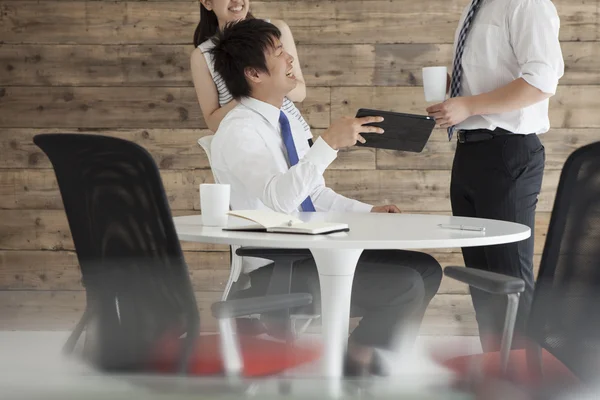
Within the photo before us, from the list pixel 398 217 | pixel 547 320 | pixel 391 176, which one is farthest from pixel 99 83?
pixel 547 320

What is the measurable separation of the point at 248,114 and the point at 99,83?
152 centimetres

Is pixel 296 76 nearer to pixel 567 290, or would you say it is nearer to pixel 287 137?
pixel 287 137

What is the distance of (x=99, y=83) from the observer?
3.26 metres

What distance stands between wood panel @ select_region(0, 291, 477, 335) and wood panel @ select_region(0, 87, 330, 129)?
2.47ft

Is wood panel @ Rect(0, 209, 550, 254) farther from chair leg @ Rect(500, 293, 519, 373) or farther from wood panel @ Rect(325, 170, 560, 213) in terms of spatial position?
chair leg @ Rect(500, 293, 519, 373)

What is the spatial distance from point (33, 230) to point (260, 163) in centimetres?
188

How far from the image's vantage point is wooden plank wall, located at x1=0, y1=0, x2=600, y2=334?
316 cm

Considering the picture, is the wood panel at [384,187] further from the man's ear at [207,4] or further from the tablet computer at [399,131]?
the tablet computer at [399,131]

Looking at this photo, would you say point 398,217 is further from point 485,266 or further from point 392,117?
point 485,266

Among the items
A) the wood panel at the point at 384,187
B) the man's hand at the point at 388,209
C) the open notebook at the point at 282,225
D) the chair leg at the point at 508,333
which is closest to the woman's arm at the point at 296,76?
the man's hand at the point at 388,209

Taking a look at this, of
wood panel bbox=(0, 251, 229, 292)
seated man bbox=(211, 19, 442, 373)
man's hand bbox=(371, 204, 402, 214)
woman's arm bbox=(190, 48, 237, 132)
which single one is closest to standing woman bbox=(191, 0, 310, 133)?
woman's arm bbox=(190, 48, 237, 132)

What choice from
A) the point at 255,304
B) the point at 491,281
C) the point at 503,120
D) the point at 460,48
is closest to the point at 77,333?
the point at 255,304

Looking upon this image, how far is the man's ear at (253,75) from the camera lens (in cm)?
201

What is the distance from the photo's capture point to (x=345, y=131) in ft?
5.62
